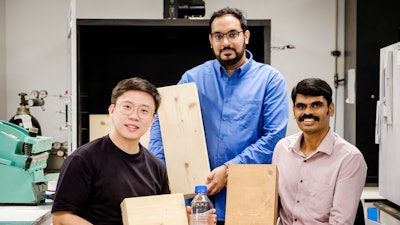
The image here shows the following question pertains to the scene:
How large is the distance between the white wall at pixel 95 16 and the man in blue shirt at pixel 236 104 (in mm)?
2507

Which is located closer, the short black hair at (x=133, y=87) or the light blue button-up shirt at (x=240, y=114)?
the short black hair at (x=133, y=87)

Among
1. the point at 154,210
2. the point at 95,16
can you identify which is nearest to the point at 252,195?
the point at 154,210

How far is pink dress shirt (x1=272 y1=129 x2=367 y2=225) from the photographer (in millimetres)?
1865

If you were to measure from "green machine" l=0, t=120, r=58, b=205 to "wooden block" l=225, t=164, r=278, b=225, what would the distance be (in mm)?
1590

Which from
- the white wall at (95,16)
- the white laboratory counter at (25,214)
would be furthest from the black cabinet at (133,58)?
the white laboratory counter at (25,214)

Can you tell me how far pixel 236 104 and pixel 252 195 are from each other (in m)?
0.49

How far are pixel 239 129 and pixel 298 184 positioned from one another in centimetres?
37

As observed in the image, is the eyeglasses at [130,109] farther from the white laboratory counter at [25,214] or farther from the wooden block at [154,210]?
the white laboratory counter at [25,214]

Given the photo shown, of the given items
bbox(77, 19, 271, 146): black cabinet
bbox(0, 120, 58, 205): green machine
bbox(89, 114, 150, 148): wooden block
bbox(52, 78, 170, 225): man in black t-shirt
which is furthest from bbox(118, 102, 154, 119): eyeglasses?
bbox(77, 19, 271, 146): black cabinet

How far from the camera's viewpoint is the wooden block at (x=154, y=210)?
1.58 m

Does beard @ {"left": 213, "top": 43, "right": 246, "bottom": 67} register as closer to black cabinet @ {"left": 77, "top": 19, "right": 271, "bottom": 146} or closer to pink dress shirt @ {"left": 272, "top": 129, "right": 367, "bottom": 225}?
pink dress shirt @ {"left": 272, "top": 129, "right": 367, "bottom": 225}

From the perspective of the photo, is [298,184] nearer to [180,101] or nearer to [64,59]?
[180,101]

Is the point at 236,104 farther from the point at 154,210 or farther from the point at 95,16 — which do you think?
the point at 95,16

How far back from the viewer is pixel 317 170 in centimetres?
195
